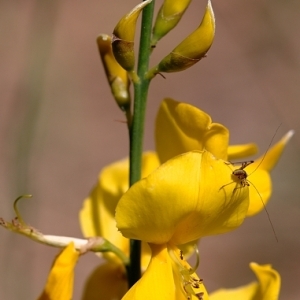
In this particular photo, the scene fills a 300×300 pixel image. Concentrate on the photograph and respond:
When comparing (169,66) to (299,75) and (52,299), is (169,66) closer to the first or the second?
(52,299)

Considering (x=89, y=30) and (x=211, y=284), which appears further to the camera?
(x=89, y=30)

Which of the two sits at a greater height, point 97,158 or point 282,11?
point 282,11

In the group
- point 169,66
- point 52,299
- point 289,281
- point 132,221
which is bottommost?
point 289,281

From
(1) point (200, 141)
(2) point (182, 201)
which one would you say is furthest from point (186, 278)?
(1) point (200, 141)

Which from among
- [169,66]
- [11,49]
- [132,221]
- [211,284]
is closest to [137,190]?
[132,221]

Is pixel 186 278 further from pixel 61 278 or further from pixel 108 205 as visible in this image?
pixel 108 205

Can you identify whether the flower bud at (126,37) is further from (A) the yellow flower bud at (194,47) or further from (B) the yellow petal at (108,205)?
(B) the yellow petal at (108,205)

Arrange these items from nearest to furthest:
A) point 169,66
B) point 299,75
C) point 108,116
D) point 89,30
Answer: point 169,66
point 299,75
point 108,116
point 89,30
